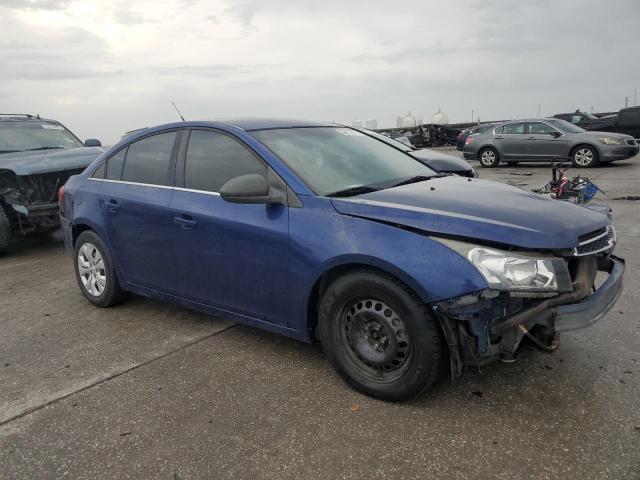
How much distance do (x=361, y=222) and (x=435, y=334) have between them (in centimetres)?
70

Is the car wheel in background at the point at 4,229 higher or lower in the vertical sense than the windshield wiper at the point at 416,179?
lower

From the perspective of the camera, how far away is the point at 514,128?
15.9 m

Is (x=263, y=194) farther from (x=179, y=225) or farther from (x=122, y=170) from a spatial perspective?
(x=122, y=170)

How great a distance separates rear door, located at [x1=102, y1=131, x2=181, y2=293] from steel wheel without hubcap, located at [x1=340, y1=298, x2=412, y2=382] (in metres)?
1.54

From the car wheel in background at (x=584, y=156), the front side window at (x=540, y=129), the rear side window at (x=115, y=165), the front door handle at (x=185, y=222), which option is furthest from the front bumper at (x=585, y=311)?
→ the front side window at (x=540, y=129)

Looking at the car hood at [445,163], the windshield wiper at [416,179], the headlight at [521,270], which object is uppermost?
the windshield wiper at [416,179]

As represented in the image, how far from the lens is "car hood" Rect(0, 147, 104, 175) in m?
7.09

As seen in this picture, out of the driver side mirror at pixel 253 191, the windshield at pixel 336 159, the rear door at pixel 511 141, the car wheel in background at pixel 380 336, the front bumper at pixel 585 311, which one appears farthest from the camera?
the rear door at pixel 511 141

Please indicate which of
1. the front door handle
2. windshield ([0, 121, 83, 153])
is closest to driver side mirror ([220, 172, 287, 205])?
the front door handle

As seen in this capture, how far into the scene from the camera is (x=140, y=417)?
2.93 metres

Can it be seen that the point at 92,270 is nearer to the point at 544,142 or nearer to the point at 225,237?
the point at 225,237

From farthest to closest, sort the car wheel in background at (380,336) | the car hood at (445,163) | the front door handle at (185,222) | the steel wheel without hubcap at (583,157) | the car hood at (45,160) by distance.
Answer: the steel wheel without hubcap at (583,157) < the car hood at (45,160) < the car hood at (445,163) < the front door handle at (185,222) < the car wheel in background at (380,336)

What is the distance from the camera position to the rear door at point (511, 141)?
51.5 ft

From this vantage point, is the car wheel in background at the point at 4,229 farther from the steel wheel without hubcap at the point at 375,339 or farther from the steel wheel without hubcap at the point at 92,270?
the steel wheel without hubcap at the point at 375,339
